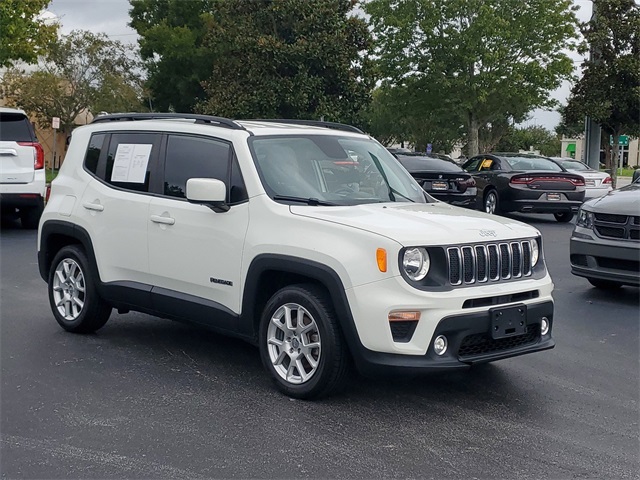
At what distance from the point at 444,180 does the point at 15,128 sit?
8637mm

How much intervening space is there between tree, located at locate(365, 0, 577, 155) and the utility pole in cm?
340

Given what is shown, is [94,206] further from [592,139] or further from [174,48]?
[174,48]

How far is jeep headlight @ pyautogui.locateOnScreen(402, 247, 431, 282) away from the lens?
4922 millimetres

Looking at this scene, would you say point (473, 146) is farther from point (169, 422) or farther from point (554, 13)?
point (169, 422)

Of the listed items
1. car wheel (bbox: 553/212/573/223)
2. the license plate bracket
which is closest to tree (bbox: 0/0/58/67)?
car wheel (bbox: 553/212/573/223)

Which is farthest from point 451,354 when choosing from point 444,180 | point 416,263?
point 444,180

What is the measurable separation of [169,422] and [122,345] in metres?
1.98

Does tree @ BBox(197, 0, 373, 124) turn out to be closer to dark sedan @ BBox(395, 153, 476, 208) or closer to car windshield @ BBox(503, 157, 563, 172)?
car windshield @ BBox(503, 157, 563, 172)

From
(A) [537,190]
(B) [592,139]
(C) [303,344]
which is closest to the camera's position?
(C) [303,344]

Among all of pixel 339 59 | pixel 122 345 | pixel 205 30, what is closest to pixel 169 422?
pixel 122 345

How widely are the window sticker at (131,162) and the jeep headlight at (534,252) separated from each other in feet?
9.60

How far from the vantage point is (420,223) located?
521 centimetres

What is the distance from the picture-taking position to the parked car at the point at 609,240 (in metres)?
8.71

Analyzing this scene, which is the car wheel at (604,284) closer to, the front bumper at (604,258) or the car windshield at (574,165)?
the front bumper at (604,258)
